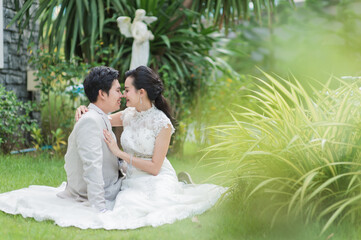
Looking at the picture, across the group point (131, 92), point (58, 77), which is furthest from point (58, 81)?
point (131, 92)

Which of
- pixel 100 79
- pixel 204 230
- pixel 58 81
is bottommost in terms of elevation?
pixel 204 230

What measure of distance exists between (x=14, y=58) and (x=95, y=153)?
394 centimetres

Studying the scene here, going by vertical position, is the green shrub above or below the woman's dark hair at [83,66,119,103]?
below

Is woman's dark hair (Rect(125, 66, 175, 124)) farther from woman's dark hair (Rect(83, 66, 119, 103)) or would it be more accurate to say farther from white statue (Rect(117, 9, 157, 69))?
white statue (Rect(117, 9, 157, 69))

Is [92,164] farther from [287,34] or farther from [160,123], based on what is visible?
[287,34]

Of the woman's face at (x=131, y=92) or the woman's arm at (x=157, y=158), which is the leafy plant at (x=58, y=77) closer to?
the woman's face at (x=131, y=92)

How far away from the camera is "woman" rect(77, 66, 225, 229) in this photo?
9.76 feet

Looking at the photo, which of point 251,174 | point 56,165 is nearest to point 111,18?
point 56,165

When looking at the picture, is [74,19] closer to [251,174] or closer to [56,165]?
[56,165]

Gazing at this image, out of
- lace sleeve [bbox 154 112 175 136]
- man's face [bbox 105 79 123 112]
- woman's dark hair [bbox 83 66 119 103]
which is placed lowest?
lace sleeve [bbox 154 112 175 136]

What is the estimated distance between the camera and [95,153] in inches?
114

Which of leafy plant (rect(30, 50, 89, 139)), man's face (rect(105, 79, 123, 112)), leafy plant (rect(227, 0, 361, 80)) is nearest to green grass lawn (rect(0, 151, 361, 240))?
man's face (rect(105, 79, 123, 112))

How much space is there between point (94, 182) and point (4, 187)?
127 cm

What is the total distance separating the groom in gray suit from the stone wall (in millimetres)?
3333
